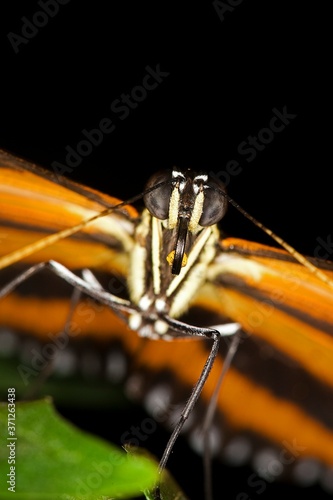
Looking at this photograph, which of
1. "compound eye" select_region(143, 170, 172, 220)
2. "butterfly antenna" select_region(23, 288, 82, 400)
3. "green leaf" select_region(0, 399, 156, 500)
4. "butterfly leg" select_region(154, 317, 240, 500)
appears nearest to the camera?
"green leaf" select_region(0, 399, 156, 500)

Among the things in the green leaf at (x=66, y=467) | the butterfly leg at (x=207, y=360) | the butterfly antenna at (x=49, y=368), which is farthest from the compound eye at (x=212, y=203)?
the green leaf at (x=66, y=467)

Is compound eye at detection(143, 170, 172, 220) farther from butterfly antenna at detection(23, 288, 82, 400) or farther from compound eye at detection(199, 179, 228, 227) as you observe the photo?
butterfly antenna at detection(23, 288, 82, 400)

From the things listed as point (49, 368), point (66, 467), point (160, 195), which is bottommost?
point (49, 368)

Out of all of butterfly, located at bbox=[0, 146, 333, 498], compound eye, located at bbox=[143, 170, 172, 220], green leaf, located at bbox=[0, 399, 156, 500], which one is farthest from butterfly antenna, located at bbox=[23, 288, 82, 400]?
green leaf, located at bbox=[0, 399, 156, 500]

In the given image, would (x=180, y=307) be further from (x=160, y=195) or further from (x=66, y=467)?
(x=66, y=467)

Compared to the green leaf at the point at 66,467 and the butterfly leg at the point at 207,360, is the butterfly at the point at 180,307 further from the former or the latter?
the green leaf at the point at 66,467

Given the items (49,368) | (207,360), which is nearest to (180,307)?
(207,360)
